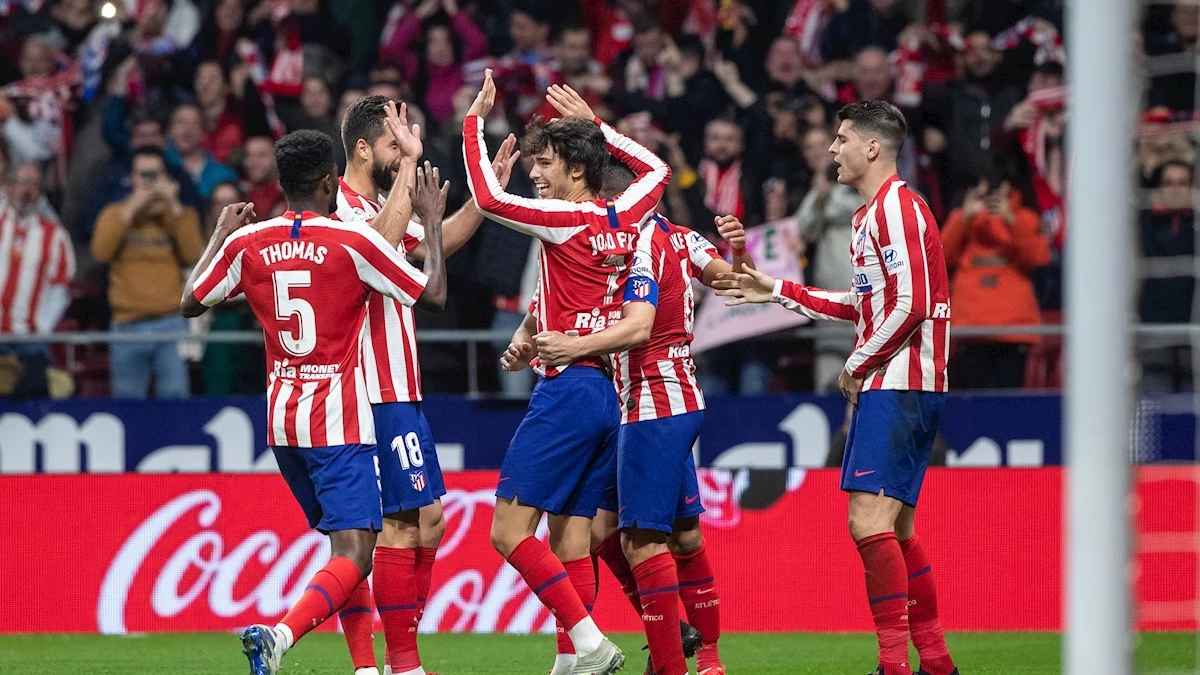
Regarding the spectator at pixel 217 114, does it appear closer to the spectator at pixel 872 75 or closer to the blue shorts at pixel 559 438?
the spectator at pixel 872 75

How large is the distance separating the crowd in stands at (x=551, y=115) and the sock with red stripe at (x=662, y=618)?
4.47 m

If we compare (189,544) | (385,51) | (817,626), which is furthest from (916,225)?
(385,51)

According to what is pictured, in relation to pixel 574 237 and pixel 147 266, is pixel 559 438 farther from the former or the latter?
pixel 147 266

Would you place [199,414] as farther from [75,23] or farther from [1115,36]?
[1115,36]

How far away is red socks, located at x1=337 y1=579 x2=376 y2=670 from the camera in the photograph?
6281 millimetres

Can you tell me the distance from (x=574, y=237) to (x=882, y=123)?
1.44 meters

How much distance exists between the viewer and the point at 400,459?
6.47 metres

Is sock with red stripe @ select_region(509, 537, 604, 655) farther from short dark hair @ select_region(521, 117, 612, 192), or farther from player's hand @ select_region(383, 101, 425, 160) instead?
player's hand @ select_region(383, 101, 425, 160)

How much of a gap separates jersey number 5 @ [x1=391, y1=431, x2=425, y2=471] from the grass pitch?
1434 mm

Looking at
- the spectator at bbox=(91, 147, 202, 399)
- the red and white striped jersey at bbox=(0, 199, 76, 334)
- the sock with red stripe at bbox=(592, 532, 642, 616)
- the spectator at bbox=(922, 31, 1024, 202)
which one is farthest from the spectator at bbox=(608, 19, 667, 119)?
the sock with red stripe at bbox=(592, 532, 642, 616)

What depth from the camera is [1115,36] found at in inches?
147

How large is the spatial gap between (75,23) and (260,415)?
14.0 ft

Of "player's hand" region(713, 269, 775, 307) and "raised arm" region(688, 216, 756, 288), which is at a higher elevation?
"raised arm" region(688, 216, 756, 288)

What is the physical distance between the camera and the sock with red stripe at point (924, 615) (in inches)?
259
